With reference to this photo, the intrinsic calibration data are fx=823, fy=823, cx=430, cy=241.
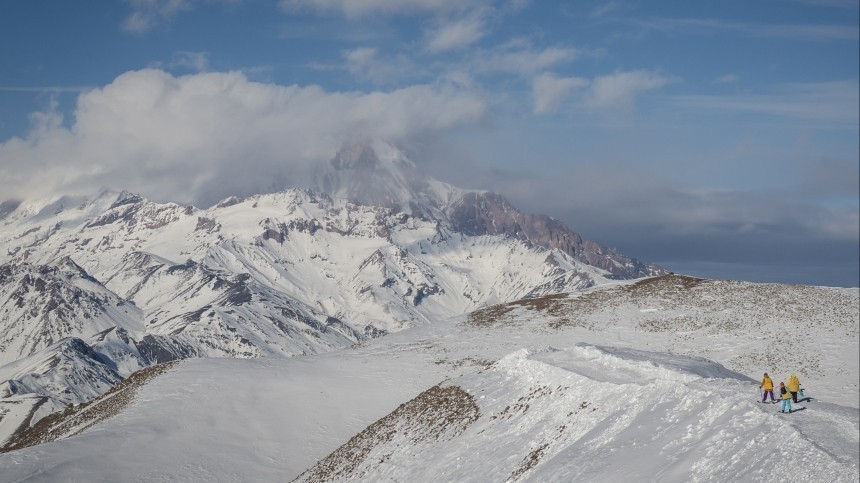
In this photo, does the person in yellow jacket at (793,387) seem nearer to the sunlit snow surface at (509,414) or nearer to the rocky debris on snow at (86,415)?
the sunlit snow surface at (509,414)

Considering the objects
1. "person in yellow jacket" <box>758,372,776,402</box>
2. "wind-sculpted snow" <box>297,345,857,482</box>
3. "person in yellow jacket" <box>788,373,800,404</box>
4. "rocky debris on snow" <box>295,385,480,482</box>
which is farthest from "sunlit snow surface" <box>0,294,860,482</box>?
"person in yellow jacket" <box>788,373,800,404</box>

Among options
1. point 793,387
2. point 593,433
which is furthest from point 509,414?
point 793,387

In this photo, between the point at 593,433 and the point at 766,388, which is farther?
the point at 593,433

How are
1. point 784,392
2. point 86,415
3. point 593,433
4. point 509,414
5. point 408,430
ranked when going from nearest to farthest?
point 784,392 < point 593,433 < point 509,414 < point 408,430 < point 86,415

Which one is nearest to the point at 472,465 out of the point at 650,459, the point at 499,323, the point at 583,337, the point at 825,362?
the point at 650,459

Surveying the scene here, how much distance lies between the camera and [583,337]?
79.4 metres

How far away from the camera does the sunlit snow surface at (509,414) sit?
107ft

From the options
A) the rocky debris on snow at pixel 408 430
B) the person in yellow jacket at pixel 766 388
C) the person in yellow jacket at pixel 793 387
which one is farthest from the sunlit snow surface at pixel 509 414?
the person in yellow jacket at pixel 793 387

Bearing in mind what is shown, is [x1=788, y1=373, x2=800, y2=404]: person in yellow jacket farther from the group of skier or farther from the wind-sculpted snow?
the wind-sculpted snow

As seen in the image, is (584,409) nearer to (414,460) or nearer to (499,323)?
(414,460)

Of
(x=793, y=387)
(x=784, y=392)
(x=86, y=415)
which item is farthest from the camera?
(x=86, y=415)

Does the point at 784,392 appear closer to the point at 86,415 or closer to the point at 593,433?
the point at 593,433

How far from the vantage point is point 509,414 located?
46125 mm

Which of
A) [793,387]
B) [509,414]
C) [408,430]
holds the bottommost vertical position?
[408,430]
